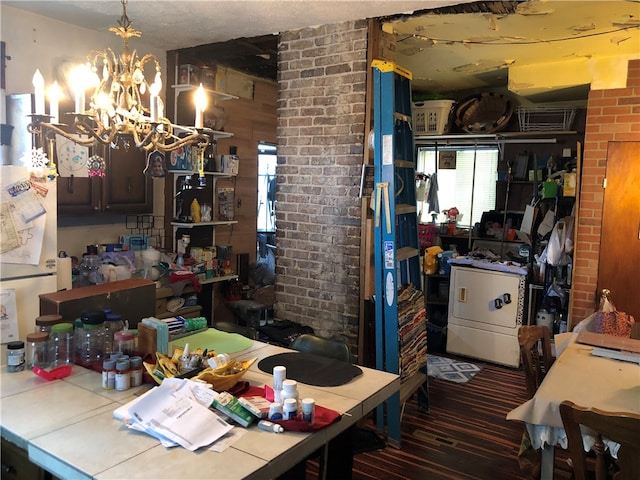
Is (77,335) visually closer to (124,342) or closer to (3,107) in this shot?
(124,342)

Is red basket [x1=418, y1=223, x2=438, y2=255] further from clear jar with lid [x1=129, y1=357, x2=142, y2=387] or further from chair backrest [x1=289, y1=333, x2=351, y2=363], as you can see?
clear jar with lid [x1=129, y1=357, x2=142, y2=387]

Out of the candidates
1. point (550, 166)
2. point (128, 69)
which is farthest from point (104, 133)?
point (550, 166)

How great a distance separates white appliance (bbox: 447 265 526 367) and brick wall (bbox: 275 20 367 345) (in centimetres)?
168

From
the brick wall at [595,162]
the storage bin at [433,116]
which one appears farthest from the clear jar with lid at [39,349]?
the storage bin at [433,116]

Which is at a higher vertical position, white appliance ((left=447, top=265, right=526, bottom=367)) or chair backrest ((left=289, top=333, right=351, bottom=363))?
chair backrest ((left=289, top=333, right=351, bottom=363))

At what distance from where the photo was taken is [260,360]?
2367 millimetres

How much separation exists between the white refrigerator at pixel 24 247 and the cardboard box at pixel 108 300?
15cm

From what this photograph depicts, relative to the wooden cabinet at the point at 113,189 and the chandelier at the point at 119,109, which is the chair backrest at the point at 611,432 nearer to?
the chandelier at the point at 119,109

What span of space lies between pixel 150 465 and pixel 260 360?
3.12 feet

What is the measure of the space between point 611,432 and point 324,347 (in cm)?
136

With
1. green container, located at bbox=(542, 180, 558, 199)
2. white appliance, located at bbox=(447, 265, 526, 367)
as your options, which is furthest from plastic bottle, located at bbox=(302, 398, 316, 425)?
green container, located at bbox=(542, 180, 558, 199)

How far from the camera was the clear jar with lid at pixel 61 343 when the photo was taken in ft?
6.94

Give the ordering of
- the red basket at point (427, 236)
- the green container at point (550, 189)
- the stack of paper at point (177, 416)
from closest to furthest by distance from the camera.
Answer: the stack of paper at point (177, 416), the green container at point (550, 189), the red basket at point (427, 236)

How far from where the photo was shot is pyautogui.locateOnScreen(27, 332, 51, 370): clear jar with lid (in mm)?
2072
